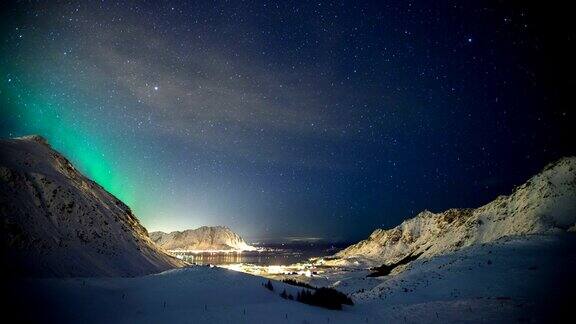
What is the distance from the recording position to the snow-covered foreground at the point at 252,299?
1163cm

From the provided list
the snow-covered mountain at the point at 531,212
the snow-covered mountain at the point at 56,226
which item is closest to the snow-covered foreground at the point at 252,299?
the snow-covered mountain at the point at 56,226

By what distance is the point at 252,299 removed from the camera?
1477 centimetres

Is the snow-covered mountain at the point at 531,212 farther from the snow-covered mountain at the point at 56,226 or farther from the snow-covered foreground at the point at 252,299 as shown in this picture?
the snow-covered mountain at the point at 56,226

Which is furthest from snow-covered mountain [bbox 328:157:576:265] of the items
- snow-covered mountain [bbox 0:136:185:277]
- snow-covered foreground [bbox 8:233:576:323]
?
snow-covered mountain [bbox 0:136:185:277]

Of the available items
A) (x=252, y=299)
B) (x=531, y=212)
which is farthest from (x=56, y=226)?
(x=531, y=212)

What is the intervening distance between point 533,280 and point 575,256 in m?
7.21

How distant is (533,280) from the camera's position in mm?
19672

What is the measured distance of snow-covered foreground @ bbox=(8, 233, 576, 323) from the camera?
1163 cm

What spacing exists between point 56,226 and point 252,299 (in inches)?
935

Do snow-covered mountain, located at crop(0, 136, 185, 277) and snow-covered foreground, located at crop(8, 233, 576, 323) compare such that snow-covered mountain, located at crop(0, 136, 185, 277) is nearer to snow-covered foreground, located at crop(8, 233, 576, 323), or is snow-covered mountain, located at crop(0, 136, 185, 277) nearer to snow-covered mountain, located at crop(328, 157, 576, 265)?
snow-covered foreground, located at crop(8, 233, 576, 323)

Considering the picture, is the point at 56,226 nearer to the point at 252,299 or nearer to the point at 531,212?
the point at 252,299

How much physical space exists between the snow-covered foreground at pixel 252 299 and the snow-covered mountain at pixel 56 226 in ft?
44.4

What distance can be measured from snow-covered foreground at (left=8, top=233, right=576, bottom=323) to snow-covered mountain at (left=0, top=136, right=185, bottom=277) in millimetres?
13525

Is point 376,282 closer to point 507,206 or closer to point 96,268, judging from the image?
point 507,206
